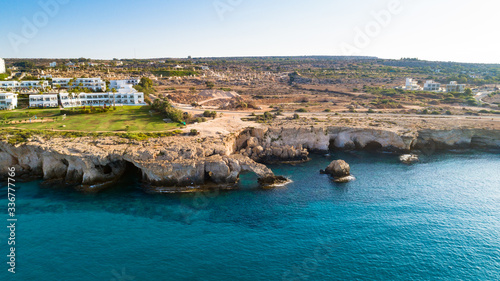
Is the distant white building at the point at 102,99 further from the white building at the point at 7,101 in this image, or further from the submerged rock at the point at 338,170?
the submerged rock at the point at 338,170

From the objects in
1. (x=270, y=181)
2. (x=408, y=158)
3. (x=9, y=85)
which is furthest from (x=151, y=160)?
(x=9, y=85)

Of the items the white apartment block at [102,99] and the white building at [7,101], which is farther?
the white apartment block at [102,99]

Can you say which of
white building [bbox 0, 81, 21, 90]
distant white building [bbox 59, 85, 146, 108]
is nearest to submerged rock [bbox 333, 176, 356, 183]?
distant white building [bbox 59, 85, 146, 108]

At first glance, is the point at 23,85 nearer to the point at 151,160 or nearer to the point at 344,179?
the point at 151,160

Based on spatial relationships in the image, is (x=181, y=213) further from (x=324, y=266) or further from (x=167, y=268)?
(x=324, y=266)

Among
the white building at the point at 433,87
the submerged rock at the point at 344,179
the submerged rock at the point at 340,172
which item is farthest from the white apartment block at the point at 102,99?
the white building at the point at 433,87

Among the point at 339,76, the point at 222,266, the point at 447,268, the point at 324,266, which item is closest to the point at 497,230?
the point at 447,268

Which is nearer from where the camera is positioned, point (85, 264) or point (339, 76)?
point (85, 264)
